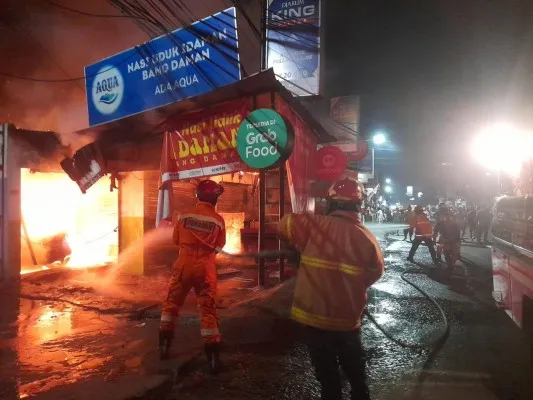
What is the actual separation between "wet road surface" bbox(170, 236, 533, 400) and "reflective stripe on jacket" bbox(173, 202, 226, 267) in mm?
1222

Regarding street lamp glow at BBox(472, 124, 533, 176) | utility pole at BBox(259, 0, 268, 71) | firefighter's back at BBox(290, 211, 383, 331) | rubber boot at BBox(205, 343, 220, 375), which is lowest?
rubber boot at BBox(205, 343, 220, 375)

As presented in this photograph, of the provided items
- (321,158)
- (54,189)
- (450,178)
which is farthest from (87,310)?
(450,178)

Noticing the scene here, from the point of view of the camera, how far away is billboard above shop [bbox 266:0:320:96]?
1148 centimetres

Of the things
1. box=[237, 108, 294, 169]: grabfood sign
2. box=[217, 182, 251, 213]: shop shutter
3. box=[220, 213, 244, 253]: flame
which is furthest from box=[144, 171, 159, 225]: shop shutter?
box=[237, 108, 294, 169]: grabfood sign

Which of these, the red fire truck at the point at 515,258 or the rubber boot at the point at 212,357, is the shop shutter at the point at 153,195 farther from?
the red fire truck at the point at 515,258

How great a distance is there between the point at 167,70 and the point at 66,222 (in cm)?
592

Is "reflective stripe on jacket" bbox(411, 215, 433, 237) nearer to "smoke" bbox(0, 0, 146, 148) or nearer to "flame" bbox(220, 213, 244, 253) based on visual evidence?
"flame" bbox(220, 213, 244, 253)

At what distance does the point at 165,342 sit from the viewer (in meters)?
4.50

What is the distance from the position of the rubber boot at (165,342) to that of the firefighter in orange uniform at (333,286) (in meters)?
2.20

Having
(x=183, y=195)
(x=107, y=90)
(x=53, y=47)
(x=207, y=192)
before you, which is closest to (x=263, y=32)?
(x=107, y=90)

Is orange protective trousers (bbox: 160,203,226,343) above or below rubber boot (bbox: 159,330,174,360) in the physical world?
above

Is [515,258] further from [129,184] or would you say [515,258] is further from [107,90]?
[107,90]

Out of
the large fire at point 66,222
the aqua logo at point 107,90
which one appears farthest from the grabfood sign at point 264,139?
the large fire at point 66,222

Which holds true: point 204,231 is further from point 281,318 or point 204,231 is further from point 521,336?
point 521,336
